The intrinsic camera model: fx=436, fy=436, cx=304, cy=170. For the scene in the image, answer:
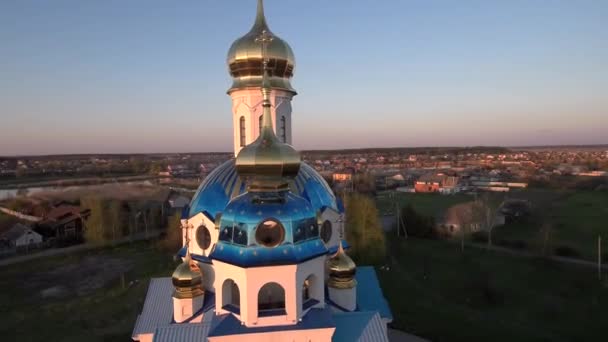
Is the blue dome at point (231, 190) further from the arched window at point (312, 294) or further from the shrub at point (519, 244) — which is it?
the shrub at point (519, 244)

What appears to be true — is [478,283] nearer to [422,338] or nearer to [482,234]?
[422,338]

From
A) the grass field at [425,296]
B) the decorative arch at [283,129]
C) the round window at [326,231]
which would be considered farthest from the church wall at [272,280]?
the grass field at [425,296]

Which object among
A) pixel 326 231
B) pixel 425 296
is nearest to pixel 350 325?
pixel 326 231

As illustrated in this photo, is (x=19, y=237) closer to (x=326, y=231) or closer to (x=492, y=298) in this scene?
(x=326, y=231)

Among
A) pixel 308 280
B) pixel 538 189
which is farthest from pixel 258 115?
pixel 538 189

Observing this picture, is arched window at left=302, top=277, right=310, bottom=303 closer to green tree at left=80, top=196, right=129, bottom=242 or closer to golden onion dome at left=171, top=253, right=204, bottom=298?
golden onion dome at left=171, top=253, right=204, bottom=298

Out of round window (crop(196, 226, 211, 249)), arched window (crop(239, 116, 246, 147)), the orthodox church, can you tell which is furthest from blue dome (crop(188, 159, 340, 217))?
arched window (crop(239, 116, 246, 147))
